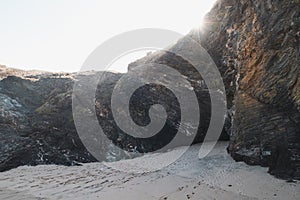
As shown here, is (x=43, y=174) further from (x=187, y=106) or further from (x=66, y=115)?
(x=187, y=106)

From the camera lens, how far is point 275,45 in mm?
10859

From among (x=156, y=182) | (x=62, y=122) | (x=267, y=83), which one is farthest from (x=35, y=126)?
(x=267, y=83)

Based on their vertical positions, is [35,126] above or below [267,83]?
below

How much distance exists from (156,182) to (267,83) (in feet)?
19.3

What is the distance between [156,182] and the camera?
11.1 metres

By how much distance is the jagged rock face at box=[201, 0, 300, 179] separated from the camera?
999 cm

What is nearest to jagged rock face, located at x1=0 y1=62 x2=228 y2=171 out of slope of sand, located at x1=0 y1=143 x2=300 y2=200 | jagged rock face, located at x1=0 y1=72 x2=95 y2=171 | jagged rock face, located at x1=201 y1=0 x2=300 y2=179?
jagged rock face, located at x1=0 y1=72 x2=95 y2=171

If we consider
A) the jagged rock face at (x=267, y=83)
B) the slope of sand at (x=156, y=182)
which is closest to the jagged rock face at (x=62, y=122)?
the slope of sand at (x=156, y=182)

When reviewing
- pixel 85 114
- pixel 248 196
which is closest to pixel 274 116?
pixel 248 196

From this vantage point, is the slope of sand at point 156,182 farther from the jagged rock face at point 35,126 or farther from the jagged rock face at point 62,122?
the jagged rock face at point 62,122

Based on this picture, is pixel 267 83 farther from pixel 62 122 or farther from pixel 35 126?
pixel 35 126

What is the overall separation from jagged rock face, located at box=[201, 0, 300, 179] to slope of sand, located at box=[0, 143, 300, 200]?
822mm

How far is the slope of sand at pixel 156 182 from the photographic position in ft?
29.8

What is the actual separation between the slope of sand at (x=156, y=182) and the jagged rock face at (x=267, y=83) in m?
0.82
